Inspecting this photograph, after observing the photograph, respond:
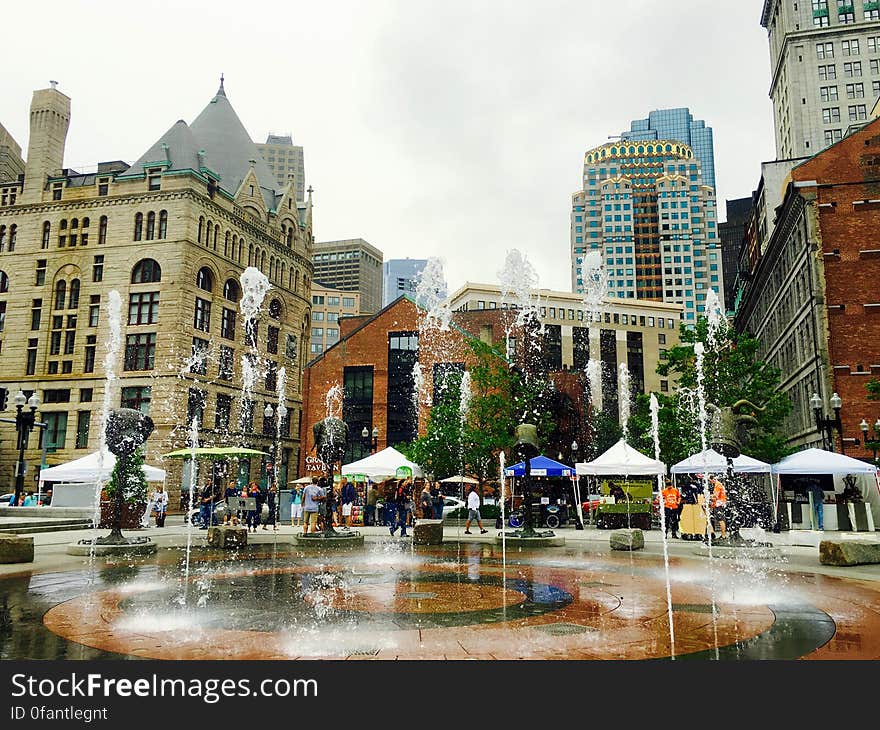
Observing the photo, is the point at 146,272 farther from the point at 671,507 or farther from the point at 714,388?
the point at 671,507

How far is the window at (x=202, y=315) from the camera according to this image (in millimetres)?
53719

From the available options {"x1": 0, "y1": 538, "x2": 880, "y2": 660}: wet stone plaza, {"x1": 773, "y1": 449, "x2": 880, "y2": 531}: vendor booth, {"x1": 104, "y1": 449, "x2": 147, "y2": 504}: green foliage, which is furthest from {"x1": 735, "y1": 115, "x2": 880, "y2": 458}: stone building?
{"x1": 104, "y1": 449, "x2": 147, "y2": 504}: green foliage

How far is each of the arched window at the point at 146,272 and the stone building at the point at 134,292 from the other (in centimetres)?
8

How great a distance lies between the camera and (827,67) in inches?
3219

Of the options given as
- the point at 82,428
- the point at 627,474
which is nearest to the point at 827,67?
the point at 627,474

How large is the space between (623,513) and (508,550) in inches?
418

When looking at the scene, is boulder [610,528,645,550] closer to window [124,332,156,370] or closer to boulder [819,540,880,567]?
boulder [819,540,880,567]

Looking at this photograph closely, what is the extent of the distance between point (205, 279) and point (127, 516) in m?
35.6

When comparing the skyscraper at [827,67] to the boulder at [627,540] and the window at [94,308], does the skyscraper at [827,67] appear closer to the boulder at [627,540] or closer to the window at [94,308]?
the window at [94,308]

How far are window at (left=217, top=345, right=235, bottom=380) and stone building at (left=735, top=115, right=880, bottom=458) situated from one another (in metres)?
42.9

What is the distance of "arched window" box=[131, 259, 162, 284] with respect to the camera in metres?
52.9

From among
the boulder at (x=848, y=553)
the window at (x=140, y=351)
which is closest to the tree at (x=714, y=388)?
the boulder at (x=848, y=553)

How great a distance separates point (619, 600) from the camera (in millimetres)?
9000

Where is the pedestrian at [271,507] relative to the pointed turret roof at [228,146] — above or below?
below
